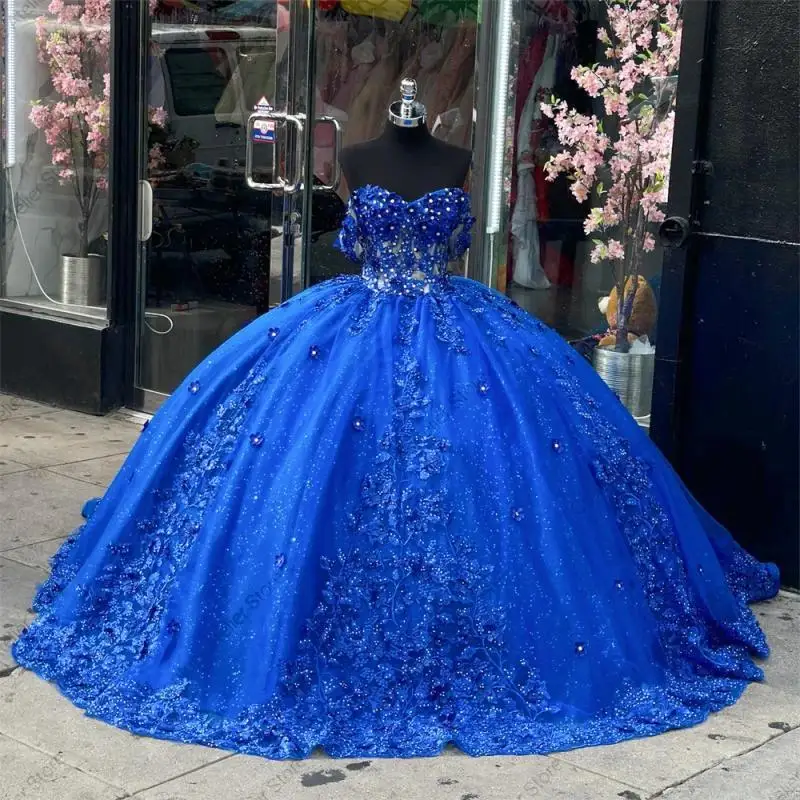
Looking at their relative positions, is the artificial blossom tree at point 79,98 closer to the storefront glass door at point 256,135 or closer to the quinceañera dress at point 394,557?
the storefront glass door at point 256,135

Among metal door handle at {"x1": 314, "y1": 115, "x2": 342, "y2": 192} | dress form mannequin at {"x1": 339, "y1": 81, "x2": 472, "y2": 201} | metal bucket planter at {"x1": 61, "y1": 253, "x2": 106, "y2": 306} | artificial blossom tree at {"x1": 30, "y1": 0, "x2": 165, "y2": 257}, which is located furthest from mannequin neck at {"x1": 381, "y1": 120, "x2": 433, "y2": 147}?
metal bucket planter at {"x1": 61, "y1": 253, "x2": 106, "y2": 306}

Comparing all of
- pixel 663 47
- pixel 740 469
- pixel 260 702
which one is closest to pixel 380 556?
pixel 260 702

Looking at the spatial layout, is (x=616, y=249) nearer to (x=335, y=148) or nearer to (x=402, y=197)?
(x=335, y=148)

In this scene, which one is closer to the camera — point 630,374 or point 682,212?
point 682,212

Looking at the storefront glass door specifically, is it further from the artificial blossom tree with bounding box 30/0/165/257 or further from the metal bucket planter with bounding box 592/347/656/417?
the metal bucket planter with bounding box 592/347/656/417

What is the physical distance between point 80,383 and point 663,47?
3.46 meters

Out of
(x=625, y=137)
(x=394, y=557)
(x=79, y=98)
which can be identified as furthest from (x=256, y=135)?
(x=394, y=557)

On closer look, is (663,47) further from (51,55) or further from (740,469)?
(51,55)

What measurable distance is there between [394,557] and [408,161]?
122 centimetres

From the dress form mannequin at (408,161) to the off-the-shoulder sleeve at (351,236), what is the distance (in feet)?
0.27

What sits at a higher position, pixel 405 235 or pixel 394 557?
pixel 405 235

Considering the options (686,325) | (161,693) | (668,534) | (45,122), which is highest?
(45,122)

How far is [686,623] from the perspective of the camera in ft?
12.4

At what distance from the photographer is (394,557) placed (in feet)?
11.1
